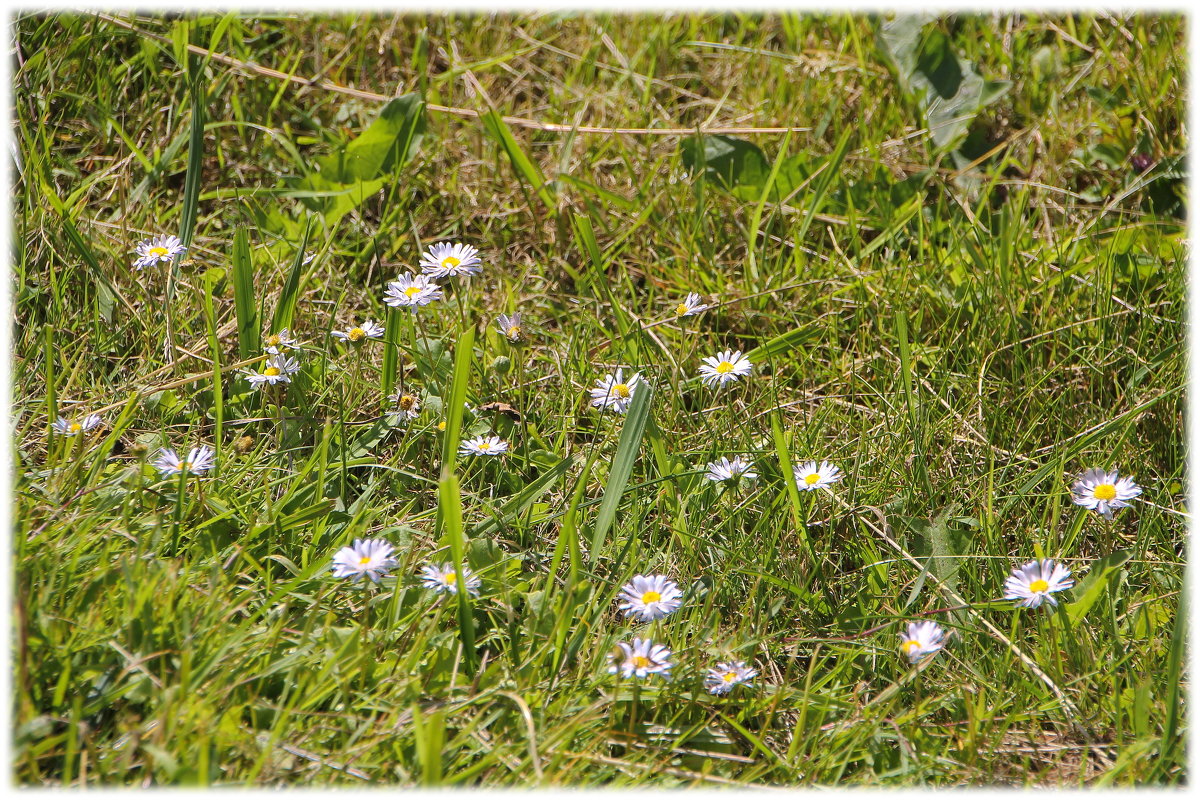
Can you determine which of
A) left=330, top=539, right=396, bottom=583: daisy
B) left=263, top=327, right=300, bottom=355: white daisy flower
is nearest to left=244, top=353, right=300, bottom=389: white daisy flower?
left=263, top=327, right=300, bottom=355: white daisy flower

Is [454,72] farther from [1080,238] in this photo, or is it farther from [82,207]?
[1080,238]

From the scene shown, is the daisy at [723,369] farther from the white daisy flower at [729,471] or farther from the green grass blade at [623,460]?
the green grass blade at [623,460]

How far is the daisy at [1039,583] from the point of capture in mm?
1586

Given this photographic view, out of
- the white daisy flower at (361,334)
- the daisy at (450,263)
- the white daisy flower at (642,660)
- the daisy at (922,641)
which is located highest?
the daisy at (450,263)

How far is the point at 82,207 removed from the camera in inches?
93.0

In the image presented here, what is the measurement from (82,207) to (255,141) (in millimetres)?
497

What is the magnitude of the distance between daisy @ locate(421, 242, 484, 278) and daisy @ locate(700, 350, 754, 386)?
0.50 m

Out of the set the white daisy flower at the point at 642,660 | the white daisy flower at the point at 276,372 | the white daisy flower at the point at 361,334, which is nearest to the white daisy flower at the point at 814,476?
the white daisy flower at the point at 642,660

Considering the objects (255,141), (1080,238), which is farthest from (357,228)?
(1080,238)

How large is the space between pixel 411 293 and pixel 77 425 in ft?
2.10

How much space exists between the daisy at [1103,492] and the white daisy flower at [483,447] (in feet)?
3.34

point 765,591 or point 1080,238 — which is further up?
point 1080,238

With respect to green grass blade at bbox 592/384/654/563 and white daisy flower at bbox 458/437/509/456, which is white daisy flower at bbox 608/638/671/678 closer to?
green grass blade at bbox 592/384/654/563

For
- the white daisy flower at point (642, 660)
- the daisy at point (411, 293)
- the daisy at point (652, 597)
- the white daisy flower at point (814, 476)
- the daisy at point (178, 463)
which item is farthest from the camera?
the daisy at point (411, 293)
